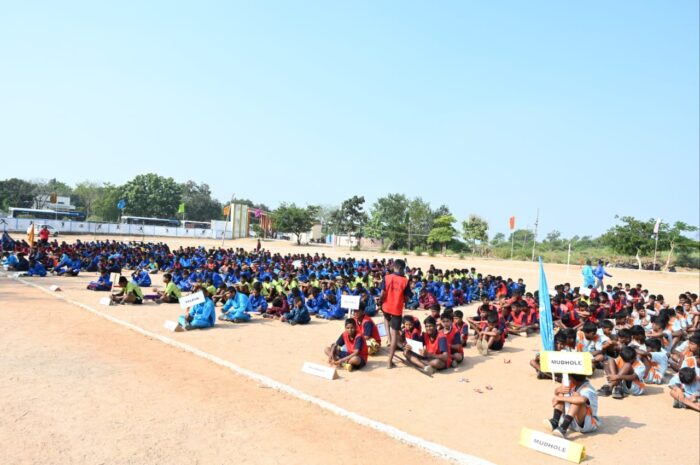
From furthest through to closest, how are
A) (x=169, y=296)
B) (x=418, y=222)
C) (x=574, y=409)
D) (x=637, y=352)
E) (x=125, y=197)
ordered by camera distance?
(x=125, y=197), (x=418, y=222), (x=169, y=296), (x=637, y=352), (x=574, y=409)

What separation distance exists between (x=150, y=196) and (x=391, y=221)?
4106cm

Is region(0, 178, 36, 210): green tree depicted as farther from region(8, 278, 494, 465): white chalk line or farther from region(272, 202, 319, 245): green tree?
region(8, 278, 494, 465): white chalk line

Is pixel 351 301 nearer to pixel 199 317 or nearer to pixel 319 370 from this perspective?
pixel 319 370

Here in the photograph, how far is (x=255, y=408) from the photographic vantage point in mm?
6133

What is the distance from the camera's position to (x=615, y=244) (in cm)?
4428

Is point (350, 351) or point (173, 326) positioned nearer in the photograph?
point (350, 351)

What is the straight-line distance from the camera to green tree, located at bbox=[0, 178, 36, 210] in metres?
74.6

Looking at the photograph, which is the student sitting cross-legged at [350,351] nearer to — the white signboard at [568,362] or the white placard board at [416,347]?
the white placard board at [416,347]

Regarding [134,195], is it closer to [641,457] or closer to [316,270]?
[316,270]

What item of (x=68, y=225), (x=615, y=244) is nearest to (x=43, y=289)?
(x=68, y=225)

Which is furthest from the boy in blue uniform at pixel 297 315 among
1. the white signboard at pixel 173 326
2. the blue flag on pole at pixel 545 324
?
the blue flag on pole at pixel 545 324

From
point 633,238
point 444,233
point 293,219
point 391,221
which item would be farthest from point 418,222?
point 633,238

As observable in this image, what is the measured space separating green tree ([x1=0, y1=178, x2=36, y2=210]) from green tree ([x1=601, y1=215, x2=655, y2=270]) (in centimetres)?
7835

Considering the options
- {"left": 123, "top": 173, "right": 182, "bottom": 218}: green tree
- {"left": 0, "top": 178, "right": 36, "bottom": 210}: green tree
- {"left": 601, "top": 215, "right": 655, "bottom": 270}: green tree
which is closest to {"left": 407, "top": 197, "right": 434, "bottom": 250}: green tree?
{"left": 601, "top": 215, "right": 655, "bottom": 270}: green tree
